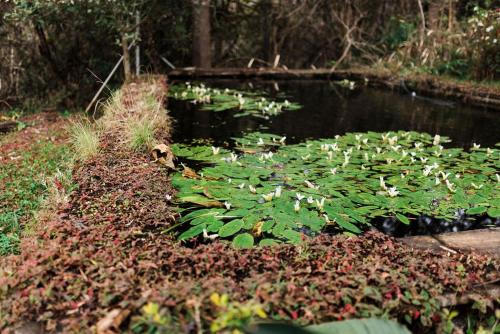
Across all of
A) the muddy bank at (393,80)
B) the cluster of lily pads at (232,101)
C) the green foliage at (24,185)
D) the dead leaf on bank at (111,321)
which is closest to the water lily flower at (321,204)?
the dead leaf on bank at (111,321)

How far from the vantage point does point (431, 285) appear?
198cm

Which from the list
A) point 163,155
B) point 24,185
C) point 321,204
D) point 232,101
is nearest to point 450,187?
point 321,204

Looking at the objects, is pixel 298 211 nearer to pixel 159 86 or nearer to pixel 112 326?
pixel 112 326

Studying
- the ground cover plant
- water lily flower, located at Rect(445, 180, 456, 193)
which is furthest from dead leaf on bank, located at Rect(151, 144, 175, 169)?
water lily flower, located at Rect(445, 180, 456, 193)

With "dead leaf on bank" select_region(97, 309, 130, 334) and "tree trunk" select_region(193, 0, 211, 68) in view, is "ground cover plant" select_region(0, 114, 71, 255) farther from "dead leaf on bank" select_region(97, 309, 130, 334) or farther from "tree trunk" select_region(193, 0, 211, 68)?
"tree trunk" select_region(193, 0, 211, 68)

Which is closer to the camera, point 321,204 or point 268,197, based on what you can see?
point 321,204

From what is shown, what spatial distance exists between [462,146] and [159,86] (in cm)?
413

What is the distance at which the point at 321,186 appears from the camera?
3.69m

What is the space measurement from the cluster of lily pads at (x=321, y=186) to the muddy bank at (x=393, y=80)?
286cm

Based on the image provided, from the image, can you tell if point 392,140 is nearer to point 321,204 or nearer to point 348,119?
point 348,119

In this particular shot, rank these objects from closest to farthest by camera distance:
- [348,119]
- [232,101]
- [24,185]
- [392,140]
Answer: [24,185] → [392,140] → [348,119] → [232,101]

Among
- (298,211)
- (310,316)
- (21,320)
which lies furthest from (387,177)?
(21,320)

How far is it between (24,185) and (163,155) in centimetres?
117

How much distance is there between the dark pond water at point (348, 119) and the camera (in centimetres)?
560
